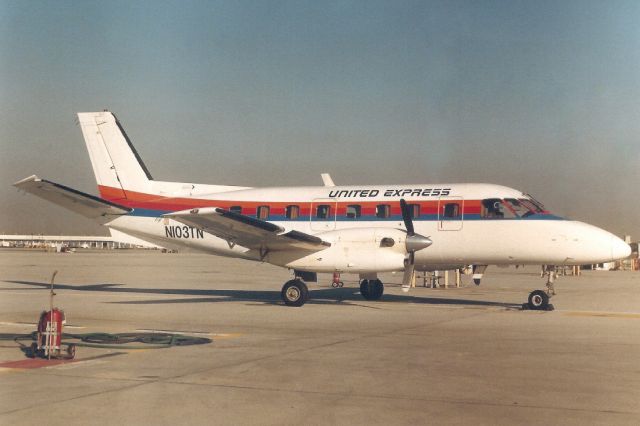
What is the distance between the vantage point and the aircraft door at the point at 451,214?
2111 centimetres

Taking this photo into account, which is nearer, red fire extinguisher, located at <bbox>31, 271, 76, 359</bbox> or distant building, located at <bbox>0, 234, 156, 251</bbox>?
red fire extinguisher, located at <bbox>31, 271, 76, 359</bbox>

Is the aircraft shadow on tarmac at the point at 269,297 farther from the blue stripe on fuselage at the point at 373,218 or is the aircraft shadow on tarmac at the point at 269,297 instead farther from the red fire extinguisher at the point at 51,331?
the red fire extinguisher at the point at 51,331

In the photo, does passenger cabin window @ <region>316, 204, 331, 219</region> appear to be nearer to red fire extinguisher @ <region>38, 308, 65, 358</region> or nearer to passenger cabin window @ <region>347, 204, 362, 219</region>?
passenger cabin window @ <region>347, 204, 362, 219</region>

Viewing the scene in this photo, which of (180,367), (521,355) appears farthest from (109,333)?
(521,355)

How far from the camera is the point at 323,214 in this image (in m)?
22.8

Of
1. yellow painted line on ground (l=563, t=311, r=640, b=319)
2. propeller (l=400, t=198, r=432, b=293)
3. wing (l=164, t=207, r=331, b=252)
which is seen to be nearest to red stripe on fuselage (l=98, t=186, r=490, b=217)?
propeller (l=400, t=198, r=432, b=293)

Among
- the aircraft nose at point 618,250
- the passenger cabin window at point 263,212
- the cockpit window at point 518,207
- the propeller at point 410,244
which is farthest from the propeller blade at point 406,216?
the aircraft nose at point 618,250

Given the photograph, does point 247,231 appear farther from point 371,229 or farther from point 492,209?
point 492,209

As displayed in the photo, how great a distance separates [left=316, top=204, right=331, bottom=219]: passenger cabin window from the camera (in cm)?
2277

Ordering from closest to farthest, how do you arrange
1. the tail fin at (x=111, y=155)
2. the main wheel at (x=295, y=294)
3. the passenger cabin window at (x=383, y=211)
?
the main wheel at (x=295, y=294) < the passenger cabin window at (x=383, y=211) < the tail fin at (x=111, y=155)

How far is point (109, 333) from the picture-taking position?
14.4 meters

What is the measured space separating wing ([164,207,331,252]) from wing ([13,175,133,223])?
4.26 m

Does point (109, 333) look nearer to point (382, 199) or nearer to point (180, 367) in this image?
point (180, 367)

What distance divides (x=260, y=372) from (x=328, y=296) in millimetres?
17163
